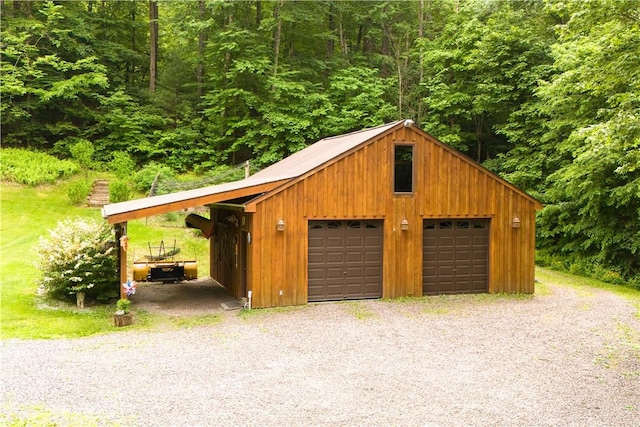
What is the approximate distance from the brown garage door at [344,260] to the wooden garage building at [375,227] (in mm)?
26

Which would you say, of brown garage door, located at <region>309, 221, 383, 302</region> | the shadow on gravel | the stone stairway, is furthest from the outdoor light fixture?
the stone stairway

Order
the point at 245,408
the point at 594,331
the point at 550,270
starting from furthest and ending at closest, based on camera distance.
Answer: the point at 550,270
the point at 594,331
the point at 245,408

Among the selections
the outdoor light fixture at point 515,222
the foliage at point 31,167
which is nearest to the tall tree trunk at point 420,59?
the outdoor light fixture at point 515,222

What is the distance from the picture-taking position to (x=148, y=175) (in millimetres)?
24172

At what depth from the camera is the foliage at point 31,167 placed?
2310cm

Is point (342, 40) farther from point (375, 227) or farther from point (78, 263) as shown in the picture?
point (78, 263)

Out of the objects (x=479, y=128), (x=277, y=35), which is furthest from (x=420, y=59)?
(x=277, y=35)

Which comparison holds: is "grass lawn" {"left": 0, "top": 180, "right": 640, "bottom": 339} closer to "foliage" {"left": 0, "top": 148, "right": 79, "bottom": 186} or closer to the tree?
"foliage" {"left": 0, "top": 148, "right": 79, "bottom": 186}

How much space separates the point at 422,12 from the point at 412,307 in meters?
Result: 21.1

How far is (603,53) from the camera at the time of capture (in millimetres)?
10867

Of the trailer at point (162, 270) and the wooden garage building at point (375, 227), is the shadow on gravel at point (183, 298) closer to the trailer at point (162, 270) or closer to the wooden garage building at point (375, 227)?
the trailer at point (162, 270)

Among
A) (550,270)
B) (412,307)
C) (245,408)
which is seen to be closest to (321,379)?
(245,408)

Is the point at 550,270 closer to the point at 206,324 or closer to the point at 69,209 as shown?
the point at 206,324

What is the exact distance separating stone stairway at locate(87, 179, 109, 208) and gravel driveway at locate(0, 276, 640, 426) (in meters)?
12.7
